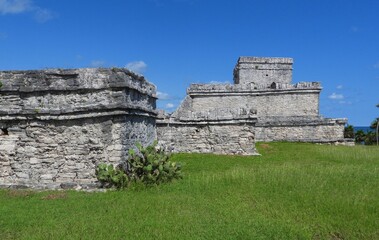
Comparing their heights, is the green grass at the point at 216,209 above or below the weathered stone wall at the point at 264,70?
below

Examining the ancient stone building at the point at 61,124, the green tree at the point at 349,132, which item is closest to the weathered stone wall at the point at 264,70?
the green tree at the point at 349,132

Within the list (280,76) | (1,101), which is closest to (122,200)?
(1,101)

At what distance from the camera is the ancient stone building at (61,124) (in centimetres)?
963

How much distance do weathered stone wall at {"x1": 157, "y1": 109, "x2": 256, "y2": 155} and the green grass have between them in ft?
18.7

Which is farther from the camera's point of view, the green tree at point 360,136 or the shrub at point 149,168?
the green tree at point 360,136

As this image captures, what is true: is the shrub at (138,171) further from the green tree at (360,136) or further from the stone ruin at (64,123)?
the green tree at (360,136)

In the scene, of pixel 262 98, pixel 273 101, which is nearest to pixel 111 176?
pixel 262 98

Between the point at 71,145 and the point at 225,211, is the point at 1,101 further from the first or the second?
the point at 225,211

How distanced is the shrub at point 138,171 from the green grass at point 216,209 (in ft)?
1.21

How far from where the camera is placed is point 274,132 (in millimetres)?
22875

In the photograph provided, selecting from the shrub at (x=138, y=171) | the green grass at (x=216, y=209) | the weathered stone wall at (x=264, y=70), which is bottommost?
the green grass at (x=216, y=209)

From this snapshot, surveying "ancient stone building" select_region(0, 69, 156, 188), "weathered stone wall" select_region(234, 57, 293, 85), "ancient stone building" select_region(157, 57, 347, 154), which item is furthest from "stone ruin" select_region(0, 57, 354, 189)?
"weathered stone wall" select_region(234, 57, 293, 85)

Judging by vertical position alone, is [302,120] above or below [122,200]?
above

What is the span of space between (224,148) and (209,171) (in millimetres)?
4943
